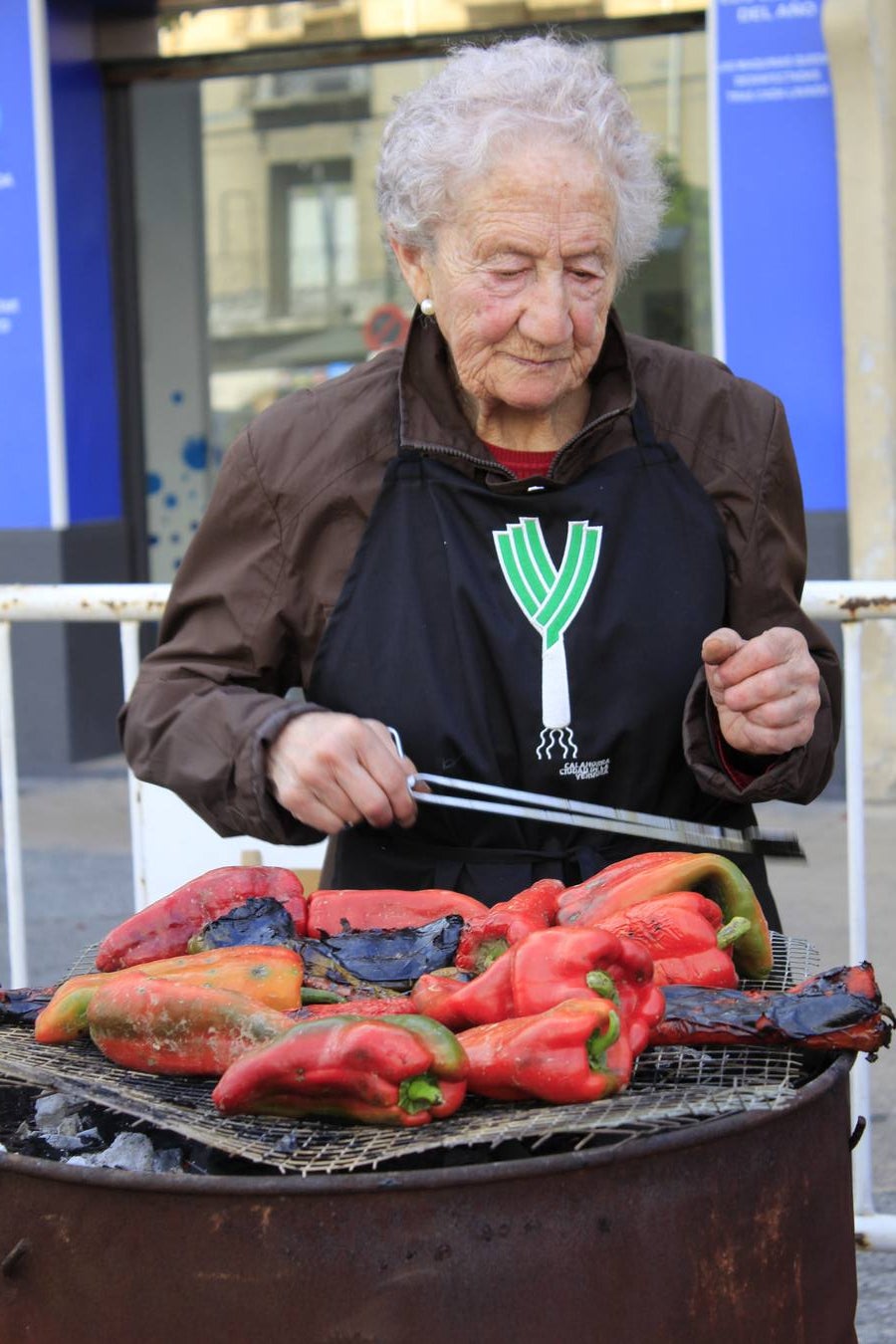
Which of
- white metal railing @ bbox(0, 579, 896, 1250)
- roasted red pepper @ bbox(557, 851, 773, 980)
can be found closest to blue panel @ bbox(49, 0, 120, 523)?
white metal railing @ bbox(0, 579, 896, 1250)

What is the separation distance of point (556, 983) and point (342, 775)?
49cm

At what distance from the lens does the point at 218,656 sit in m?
2.63

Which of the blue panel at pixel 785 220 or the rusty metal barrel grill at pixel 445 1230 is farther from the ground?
the blue panel at pixel 785 220

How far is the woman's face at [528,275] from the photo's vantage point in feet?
7.74

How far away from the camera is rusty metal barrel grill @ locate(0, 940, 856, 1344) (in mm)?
1620

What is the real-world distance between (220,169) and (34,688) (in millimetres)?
2939

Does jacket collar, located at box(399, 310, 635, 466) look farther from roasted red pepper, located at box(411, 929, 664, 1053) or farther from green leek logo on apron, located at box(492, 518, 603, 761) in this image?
roasted red pepper, located at box(411, 929, 664, 1053)

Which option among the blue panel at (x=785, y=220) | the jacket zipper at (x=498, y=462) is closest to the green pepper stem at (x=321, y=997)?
the jacket zipper at (x=498, y=462)

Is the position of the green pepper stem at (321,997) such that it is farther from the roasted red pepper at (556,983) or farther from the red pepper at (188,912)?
the red pepper at (188,912)

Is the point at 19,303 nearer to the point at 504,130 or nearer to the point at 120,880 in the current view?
the point at 120,880

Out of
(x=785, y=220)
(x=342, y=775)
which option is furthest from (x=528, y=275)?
(x=785, y=220)

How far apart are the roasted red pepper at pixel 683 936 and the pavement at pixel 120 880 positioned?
213cm

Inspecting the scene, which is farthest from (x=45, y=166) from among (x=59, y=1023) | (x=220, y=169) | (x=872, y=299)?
(x=59, y=1023)

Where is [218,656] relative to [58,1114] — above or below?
above
